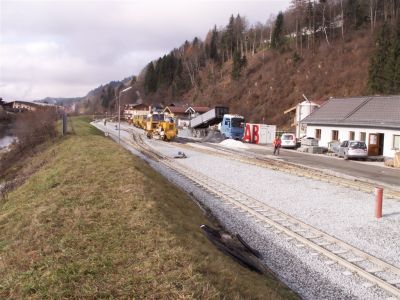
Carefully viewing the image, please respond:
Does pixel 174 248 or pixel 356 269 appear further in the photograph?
pixel 356 269

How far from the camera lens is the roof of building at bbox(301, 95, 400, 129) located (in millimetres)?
35719

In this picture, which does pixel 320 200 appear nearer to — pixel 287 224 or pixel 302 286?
pixel 287 224

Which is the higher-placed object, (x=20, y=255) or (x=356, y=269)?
(x=20, y=255)

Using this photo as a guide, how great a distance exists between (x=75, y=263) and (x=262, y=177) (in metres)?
16.7

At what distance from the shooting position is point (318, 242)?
11.1 metres

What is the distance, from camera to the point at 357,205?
620 inches

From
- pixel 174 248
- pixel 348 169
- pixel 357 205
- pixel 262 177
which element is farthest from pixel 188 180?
pixel 174 248

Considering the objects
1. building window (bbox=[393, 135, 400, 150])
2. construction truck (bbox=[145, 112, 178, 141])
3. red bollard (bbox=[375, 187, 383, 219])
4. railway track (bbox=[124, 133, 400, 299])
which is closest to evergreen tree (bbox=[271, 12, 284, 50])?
construction truck (bbox=[145, 112, 178, 141])

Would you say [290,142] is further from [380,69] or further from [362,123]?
[380,69]

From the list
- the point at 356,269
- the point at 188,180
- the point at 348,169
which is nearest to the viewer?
the point at 356,269

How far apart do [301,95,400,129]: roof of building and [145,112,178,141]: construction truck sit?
15391mm

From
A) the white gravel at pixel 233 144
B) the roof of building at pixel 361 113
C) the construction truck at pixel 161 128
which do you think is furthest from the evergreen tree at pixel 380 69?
the construction truck at pixel 161 128

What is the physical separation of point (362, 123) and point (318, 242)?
29244mm

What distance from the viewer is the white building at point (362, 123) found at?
34.8 meters
